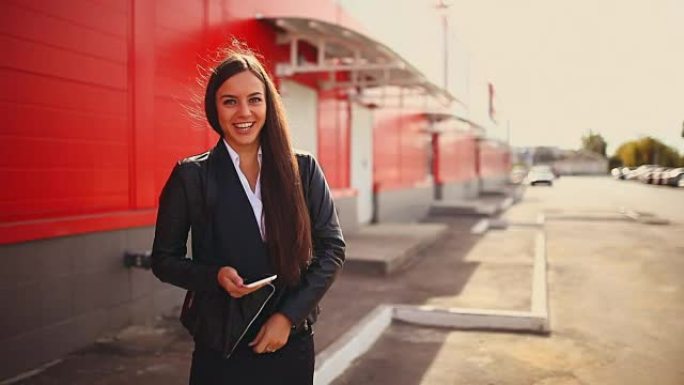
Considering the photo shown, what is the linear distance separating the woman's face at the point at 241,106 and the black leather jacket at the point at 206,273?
10 centimetres

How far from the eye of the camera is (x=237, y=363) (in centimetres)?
193

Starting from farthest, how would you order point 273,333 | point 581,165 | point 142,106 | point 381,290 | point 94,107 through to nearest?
point 581,165, point 381,290, point 142,106, point 94,107, point 273,333

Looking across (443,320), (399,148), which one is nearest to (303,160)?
(443,320)

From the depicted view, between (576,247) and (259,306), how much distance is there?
11.1m

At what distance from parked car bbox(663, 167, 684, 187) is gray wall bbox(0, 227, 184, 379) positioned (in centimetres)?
4803

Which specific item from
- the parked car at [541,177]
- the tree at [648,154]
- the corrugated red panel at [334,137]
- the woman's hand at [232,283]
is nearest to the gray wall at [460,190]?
the corrugated red panel at [334,137]

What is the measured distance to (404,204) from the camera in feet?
56.1

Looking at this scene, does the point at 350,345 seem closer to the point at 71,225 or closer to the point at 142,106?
the point at 71,225

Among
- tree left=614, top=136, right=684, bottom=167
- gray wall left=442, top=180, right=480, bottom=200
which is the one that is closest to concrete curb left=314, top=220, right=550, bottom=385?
gray wall left=442, top=180, right=480, bottom=200

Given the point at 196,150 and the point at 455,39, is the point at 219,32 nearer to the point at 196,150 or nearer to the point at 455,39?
the point at 196,150

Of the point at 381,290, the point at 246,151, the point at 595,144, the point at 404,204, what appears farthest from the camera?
the point at 595,144

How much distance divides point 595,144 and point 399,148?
117905mm

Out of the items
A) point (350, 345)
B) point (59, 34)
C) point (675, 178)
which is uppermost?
point (59, 34)

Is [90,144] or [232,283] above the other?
[90,144]
